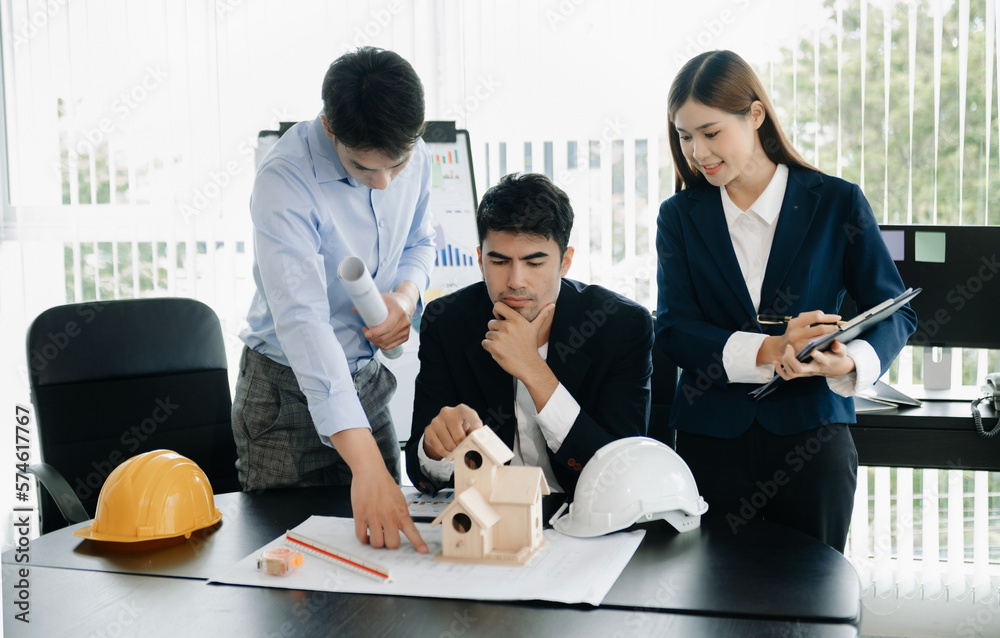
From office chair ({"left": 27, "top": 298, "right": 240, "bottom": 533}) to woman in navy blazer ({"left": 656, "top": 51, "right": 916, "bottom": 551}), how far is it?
4.15ft

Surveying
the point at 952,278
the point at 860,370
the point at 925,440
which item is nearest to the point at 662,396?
the point at 860,370

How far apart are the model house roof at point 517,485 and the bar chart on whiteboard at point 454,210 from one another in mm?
1921

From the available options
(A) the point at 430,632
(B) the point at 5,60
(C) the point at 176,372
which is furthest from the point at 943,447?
(B) the point at 5,60

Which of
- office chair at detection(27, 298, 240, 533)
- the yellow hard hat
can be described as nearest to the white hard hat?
the yellow hard hat

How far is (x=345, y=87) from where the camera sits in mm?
1429

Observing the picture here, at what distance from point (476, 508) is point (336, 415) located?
1.00 ft

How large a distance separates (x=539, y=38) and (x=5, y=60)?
2365 mm

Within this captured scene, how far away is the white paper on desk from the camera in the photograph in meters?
1.12

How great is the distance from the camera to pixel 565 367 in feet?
5.70

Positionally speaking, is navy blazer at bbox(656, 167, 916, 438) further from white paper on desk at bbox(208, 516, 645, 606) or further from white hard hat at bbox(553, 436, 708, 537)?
white paper on desk at bbox(208, 516, 645, 606)

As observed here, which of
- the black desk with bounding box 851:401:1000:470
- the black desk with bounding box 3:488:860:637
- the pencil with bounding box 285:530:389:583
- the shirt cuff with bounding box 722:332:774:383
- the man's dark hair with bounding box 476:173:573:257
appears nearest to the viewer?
the black desk with bounding box 3:488:860:637

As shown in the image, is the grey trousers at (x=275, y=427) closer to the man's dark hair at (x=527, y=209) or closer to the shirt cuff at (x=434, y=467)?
the shirt cuff at (x=434, y=467)

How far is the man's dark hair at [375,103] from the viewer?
141 centimetres

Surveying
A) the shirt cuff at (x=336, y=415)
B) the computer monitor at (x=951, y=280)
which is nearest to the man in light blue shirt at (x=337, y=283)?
the shirt cuff at (x=336, y=415)
